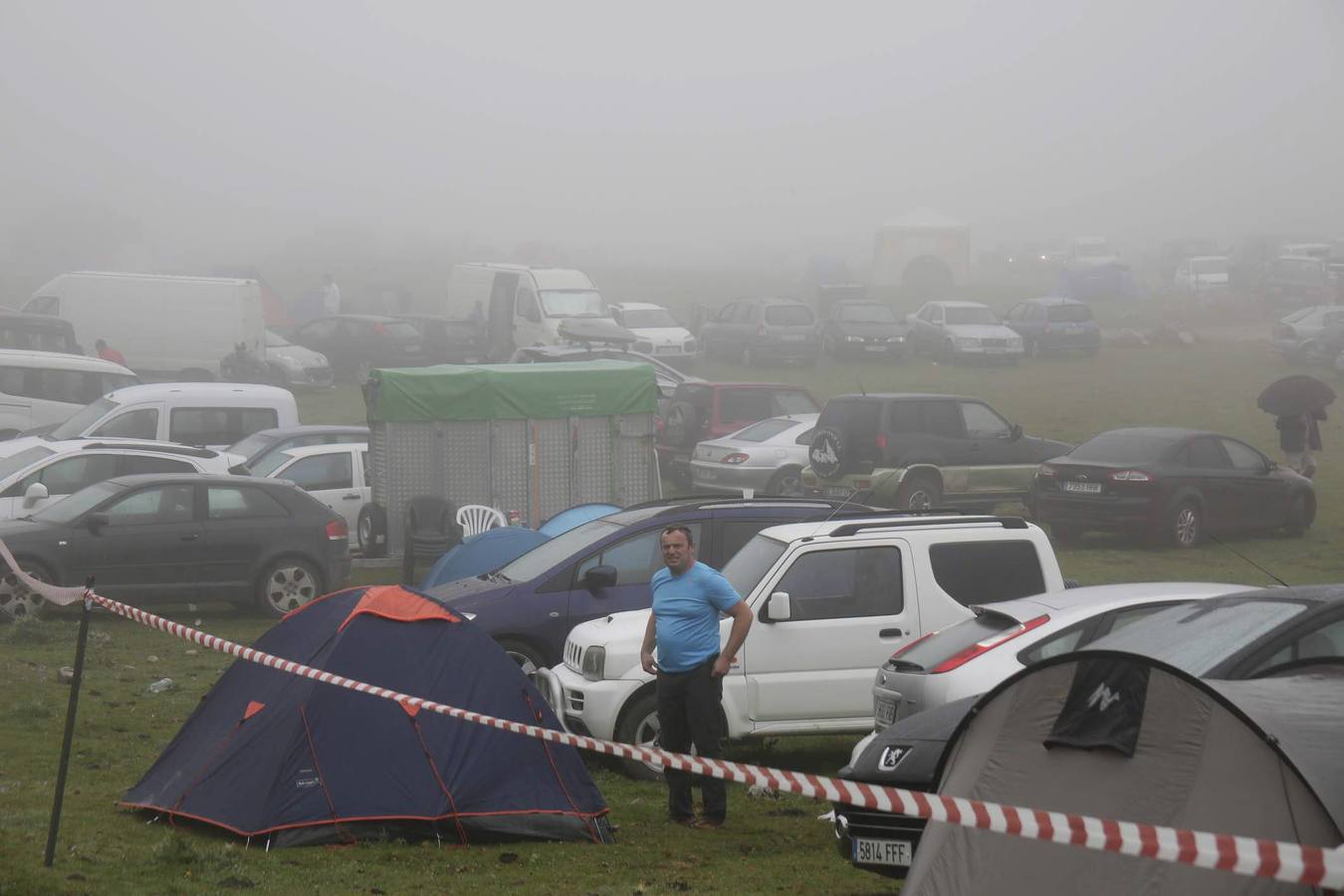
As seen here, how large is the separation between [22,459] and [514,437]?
587 centimetres

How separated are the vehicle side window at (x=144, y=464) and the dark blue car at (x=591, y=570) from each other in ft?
22.3

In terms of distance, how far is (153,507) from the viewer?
15.2m

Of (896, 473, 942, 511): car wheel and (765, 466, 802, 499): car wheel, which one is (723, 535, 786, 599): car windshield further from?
(765, 466, 802, 499): car wheel

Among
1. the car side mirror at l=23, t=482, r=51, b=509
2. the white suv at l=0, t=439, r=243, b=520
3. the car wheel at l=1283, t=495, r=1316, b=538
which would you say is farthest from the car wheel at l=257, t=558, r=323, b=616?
the car wheel at l=1283, t=495, r=1316, b=538

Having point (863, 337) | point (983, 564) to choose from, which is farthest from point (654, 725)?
point (863, 337)

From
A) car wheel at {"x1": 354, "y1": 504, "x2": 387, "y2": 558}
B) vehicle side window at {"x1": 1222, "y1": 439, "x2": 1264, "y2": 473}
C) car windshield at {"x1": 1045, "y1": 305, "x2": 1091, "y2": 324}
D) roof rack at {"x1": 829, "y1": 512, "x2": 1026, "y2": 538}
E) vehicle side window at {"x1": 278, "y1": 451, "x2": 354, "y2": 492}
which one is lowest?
car wheel at {"x1": 354, "y1": 504, "x2": 387, "y2": 558}

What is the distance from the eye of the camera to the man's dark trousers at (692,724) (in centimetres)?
835

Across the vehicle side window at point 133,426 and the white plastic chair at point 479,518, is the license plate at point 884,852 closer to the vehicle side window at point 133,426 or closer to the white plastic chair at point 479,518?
the white plastic chair at point 479,518

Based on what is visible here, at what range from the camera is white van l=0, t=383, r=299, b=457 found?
20.7 m

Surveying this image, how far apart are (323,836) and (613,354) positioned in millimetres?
22541

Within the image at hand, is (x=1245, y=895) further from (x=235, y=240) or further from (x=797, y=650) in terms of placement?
(x=235, y=240)

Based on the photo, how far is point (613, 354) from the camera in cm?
2972

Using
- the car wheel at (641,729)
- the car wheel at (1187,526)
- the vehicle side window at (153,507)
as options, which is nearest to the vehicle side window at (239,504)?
the vehicle side window at (153,507)

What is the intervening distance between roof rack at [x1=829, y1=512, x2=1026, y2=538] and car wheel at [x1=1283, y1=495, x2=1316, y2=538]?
1128 centimetres
